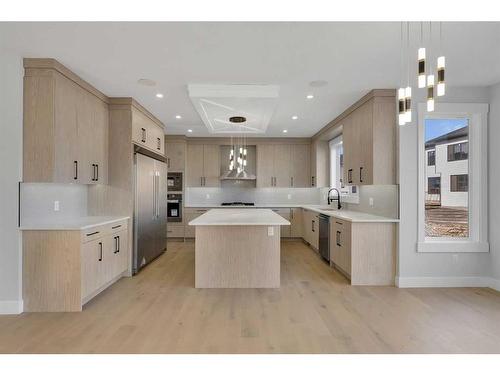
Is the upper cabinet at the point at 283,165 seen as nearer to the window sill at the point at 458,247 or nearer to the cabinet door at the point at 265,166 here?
the cabinet door at the point at 265,166

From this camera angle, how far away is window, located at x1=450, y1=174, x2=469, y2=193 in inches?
156

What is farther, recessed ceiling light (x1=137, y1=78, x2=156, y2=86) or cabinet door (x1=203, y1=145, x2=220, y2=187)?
cabinet door (x1=203, y1=145, x2=220, y2=187)

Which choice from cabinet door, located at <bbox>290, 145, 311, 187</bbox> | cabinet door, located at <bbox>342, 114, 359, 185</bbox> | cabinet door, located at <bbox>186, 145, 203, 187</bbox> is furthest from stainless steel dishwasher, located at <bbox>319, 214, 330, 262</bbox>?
cabinet door, located at <bbox>186, 145, 203, 187</bbox>

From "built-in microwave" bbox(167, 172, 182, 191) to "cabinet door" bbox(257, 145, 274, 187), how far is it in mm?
1957

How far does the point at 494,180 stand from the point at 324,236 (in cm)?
252

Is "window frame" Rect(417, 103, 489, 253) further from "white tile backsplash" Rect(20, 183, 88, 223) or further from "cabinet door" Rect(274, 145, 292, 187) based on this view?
"white tile backsplash" Rect(20, 183, 88, 223)

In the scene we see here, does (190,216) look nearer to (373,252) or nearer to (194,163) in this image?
(194,163)

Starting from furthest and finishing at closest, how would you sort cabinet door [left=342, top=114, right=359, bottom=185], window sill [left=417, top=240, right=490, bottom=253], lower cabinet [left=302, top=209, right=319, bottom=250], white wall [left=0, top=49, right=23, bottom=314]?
lower cabinet [left=302, top=209, right=319, bottom=250]
cabinet door [left=342, top=114, right=359, bottom=185]
window sill [left=417, top=240, right=490, bottom=253]
white wall [left=0, top=49, right=23, bottom=314]

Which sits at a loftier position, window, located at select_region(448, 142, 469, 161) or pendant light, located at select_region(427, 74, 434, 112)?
pendant light, located at select_region(427, 74, 434, 112)

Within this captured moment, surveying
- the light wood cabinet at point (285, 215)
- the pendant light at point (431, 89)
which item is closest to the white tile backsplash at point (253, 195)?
the light wood cabinet at point (285, 215)

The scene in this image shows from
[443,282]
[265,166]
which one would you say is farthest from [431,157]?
[265,166]

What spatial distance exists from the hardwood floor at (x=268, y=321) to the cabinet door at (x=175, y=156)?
11.7ft

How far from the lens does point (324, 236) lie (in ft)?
17.0

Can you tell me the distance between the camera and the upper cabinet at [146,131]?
4441 mm
